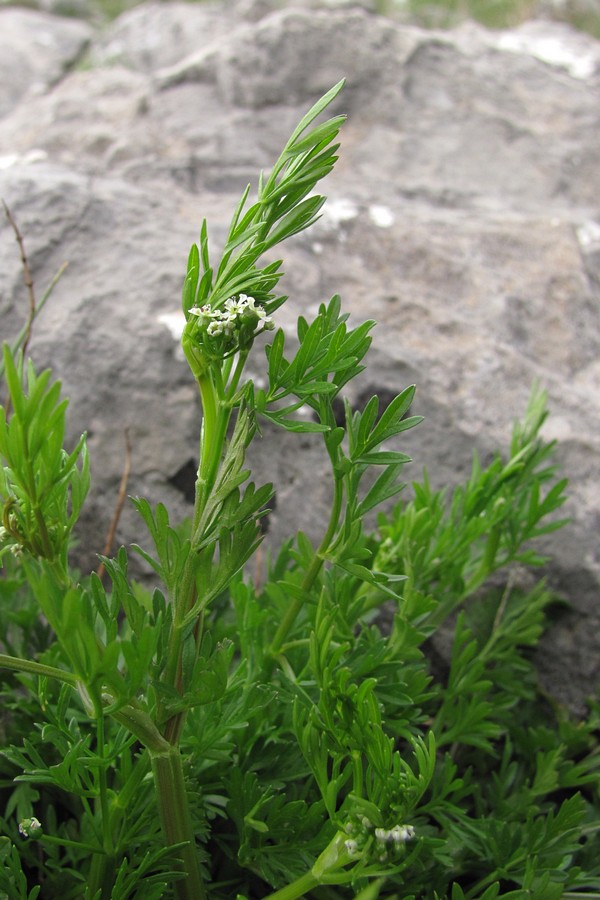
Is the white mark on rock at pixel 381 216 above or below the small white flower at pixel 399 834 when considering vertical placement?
above

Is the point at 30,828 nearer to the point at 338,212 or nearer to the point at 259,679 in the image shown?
the point at 259,679

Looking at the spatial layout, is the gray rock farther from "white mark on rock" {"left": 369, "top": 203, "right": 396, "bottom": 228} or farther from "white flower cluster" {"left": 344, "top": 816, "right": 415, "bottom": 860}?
"white flower cluster" {"left": 344, "top": 816, "right": 415, "bottom": 860}

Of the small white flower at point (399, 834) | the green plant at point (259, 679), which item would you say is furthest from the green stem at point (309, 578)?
the small white flower at point (399, 834)

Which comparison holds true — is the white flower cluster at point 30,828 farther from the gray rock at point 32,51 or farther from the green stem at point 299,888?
the gray rock at point 32,51

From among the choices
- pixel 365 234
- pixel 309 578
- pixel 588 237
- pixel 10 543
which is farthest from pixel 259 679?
pixel 588 237

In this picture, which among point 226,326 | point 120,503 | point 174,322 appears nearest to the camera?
point 226,326

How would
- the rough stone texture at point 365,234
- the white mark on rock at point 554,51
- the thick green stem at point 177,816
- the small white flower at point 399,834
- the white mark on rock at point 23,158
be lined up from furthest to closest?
1. the white mark on rock at point 554,51
2. the white mark on rock at point 23,158
3. the rough stone texture at point 365,234
4. the thick green stem at point 177,816
5. the small white flower at point 399,834
